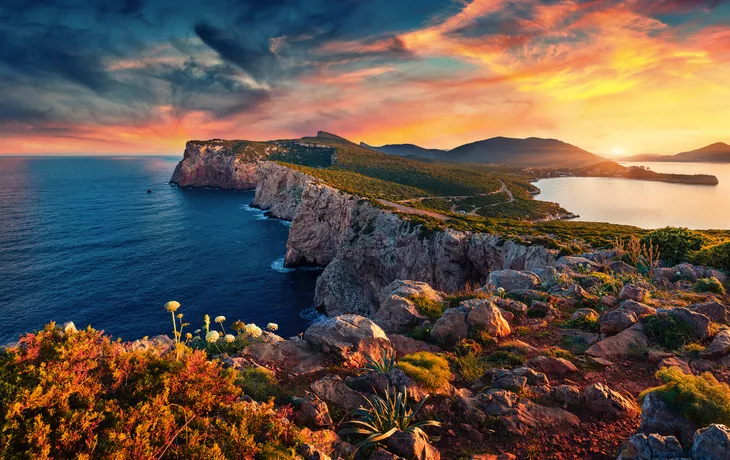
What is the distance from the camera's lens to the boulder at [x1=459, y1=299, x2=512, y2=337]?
37.4 ft

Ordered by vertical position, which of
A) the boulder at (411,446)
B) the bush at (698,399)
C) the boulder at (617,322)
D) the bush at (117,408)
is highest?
the bush at (117,408)

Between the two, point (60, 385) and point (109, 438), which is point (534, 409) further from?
point (60, 385)

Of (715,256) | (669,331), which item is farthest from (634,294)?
(715,256)

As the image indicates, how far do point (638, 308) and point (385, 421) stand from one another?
11007 millimetres

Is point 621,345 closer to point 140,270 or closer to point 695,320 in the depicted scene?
point 695,320

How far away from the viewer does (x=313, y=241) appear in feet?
201

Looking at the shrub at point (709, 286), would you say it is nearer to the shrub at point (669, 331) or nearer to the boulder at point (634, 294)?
the boulder at point (634, 294)

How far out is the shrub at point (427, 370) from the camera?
8.07 m

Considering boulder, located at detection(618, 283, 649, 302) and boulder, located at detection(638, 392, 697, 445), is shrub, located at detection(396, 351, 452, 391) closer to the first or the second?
boulder, located at detection(638, 392, 697, 445)

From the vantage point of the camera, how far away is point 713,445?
4906 mm

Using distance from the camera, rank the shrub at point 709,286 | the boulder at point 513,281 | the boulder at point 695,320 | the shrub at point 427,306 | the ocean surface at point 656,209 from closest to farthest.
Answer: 1. the boulder at point 695,320
2. the shrub at point 427,306
3. the shrub at point 709,286
4. the boulder at point 513,281
5. the ocean surface at point 656,209

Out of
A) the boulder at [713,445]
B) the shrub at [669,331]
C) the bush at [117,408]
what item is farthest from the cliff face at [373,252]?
the bush at [117,408]

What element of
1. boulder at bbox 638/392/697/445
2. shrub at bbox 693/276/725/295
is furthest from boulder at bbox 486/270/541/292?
boulder at bbox 638/392/697/445

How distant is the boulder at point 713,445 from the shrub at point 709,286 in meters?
13.9
